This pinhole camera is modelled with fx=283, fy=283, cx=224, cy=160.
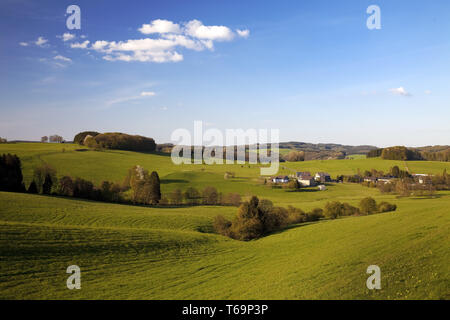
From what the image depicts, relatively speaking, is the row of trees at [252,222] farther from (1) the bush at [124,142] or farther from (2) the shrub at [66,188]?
(1) the bush at [124,142]

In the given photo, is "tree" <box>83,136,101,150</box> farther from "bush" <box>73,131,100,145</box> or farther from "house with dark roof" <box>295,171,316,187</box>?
"house with dark roof" <box>295,171,316,187</box>

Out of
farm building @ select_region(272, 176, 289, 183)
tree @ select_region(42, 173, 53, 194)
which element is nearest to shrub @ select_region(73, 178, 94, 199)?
tree @ select_region(42, 173, 53, 194)

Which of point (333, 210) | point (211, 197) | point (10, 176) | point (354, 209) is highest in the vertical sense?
point (10, 176)

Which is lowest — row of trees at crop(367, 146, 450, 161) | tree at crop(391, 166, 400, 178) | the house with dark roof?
the house with dark roof

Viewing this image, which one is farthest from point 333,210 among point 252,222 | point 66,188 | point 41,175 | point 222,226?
point 41,175

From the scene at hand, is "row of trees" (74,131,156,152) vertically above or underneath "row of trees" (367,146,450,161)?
above

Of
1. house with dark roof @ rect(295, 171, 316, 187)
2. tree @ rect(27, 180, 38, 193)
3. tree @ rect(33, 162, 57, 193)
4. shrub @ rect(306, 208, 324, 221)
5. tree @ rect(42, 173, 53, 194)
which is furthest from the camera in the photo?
house with dark roof @ rect(295, 171, 316, 187)

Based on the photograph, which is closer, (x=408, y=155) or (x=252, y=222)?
(x=252, y=222)

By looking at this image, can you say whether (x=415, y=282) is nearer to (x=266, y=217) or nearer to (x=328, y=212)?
(x=266, y=217)

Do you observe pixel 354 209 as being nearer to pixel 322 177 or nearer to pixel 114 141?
pixel 322 177
